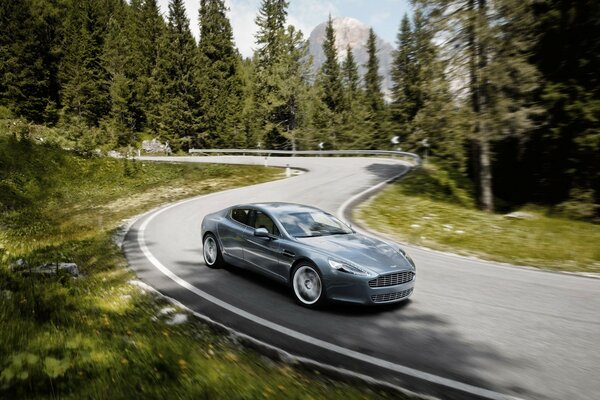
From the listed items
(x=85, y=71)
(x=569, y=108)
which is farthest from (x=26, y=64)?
(x=569, y=108)

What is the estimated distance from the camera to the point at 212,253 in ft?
→ 30.8

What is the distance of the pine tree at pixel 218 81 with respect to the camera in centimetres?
5519

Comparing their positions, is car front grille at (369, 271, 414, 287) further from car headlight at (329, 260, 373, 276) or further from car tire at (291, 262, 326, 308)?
car tire at (291, 262, 326, 308)

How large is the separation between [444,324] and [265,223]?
3.50 metres

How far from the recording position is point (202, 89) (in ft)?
178

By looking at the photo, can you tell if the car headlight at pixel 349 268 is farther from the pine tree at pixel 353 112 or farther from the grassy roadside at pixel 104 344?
the pine tree at pixel 353 112

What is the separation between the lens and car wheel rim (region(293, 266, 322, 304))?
6.91m

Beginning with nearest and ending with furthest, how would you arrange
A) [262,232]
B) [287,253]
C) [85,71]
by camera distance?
[287,253] < [262,232] < [85,71]

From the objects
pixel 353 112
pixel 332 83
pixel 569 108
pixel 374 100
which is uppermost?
pixel 332 83

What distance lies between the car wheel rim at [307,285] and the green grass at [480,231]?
221 inches

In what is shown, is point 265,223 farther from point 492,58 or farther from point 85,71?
point 85,71

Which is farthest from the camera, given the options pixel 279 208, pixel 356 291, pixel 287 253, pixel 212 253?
pixel 212 253

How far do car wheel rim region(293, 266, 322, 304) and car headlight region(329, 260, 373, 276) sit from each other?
34cm

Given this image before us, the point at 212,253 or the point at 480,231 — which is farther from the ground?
the point at 212,253
